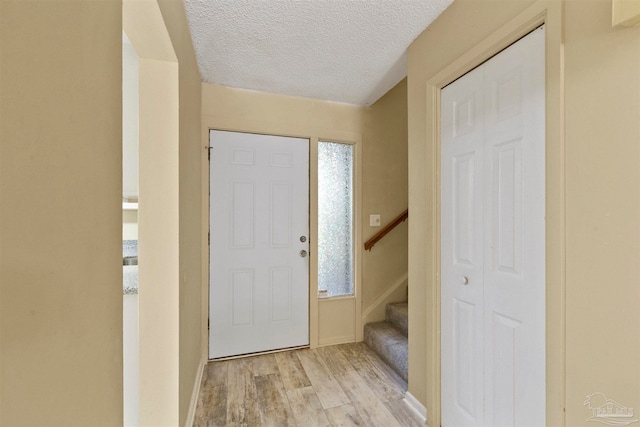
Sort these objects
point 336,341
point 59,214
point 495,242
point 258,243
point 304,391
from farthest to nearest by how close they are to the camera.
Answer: point 336,341 → point 258,243 → point 304,391 → point 495,242 → point 59,214

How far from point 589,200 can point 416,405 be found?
4.96 ft

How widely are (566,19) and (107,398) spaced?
5.65 ft

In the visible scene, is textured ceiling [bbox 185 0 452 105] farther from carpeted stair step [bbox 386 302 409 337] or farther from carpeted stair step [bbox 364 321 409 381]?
carpeted stair step [bbox 364 321 409 381]

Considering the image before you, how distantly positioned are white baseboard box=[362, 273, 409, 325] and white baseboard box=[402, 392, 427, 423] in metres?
0.89

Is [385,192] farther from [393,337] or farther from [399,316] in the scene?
[393,337]

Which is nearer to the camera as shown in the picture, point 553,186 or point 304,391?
point 553,186

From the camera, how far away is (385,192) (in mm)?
2818

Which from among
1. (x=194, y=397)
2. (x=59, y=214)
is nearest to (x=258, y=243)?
(x=194, y=397)

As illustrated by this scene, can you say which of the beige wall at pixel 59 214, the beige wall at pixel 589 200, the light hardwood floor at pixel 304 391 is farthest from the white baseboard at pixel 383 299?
the beige wall at pixel 59 214

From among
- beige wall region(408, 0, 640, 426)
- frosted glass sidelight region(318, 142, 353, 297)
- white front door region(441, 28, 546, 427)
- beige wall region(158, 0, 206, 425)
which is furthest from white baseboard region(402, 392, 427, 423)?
beige wall region(158, 0, 206, 425)

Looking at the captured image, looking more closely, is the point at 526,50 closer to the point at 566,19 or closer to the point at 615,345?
the point at 566,19

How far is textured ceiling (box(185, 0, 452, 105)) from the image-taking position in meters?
1.49

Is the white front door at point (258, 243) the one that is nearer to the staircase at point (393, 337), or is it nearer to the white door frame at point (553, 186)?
the staircase at point (393, 337)

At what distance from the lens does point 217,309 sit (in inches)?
92.7
